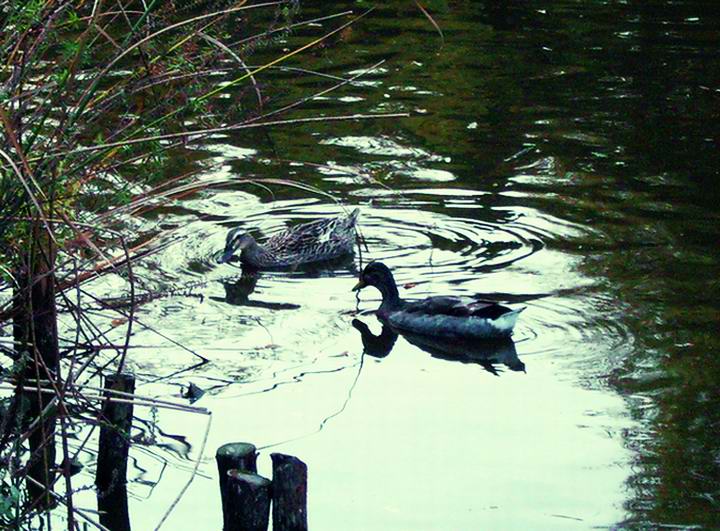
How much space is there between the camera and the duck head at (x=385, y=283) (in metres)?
10.6

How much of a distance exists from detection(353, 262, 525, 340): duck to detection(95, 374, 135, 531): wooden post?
3.01m

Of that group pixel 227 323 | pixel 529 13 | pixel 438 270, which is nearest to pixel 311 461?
pixel 227 323

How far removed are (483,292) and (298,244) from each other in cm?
180

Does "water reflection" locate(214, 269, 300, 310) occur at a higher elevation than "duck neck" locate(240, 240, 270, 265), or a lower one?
lower

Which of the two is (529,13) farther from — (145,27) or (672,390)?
(145,27)

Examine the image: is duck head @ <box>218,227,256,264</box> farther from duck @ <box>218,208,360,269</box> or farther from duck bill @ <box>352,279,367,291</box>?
duck bill @ <box>352,279,367,291</box>

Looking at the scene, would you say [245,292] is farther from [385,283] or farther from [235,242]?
[385,283]

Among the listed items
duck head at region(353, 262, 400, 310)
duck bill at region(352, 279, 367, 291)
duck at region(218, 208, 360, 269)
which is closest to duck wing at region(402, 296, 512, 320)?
duck head at region(353, 262, 400, 310)

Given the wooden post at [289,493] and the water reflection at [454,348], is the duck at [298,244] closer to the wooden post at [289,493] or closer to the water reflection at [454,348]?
the water reflection at [454,348]

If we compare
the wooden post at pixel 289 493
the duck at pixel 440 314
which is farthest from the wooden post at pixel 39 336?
the duck at pixel 440 314

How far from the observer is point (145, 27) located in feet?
22.4

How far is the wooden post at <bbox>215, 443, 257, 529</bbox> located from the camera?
23.0 feet

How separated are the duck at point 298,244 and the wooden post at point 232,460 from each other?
4586 millimetres

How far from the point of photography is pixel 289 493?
6.84 metres
